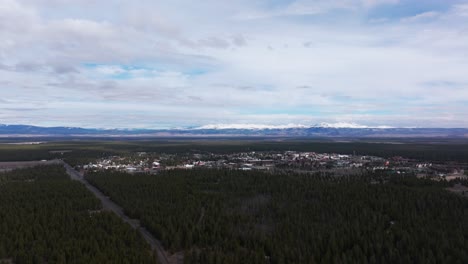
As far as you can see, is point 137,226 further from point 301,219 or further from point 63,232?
point 301,219

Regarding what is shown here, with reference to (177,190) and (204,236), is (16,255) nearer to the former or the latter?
(204,236)

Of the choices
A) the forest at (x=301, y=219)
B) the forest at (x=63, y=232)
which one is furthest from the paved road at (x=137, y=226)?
the forest at (x=63, y=232)

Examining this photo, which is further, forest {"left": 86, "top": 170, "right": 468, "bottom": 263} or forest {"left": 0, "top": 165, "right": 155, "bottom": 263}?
forest {"left": 86, "top": 170, "right": 468, "bottom": 263}

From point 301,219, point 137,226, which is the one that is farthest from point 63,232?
point 301,219

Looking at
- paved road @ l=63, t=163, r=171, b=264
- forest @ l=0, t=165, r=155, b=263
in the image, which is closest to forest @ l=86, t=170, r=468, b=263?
paved road @ l=63, t=163, r=171, b=264

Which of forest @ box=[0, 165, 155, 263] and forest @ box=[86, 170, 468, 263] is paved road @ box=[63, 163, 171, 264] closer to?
forest @ box=[86, 170, 468, 263]

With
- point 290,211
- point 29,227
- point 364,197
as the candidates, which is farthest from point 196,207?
point 364,197

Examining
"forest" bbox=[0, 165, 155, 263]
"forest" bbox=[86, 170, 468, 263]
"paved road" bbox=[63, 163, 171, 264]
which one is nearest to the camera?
"forest" bbox=[0, 165, 155, 263]

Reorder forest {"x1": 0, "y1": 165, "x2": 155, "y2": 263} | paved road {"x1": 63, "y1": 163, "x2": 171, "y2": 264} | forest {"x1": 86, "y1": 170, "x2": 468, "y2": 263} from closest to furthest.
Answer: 1. forest {"x1": 0, "y1": 165, "x2": 155, "y2": 263}
2. forest {"x1": 86, "y1": 170, "x2": 468, "y2": 263}
3. paved road {"x1": 63, "y1": 163, "x2": 171, "y2": 264}
